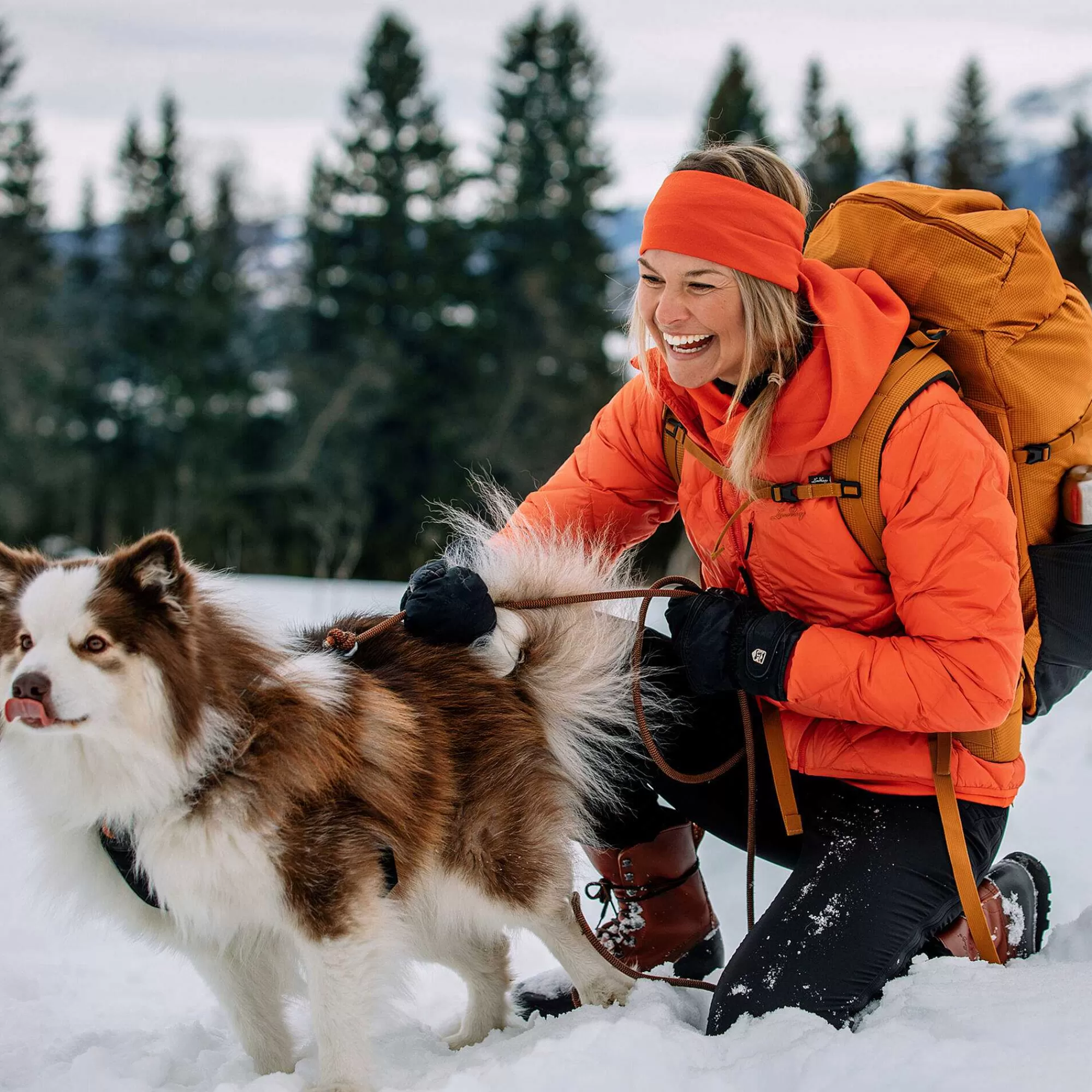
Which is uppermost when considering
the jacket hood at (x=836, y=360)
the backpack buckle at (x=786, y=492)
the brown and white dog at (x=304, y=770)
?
the jacket hood at (x=836, y=360)

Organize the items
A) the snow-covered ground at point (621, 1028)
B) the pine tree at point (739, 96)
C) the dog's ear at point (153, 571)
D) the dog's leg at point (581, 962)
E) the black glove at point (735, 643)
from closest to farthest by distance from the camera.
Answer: the snow-covered ground at point (621, 1028) → the dog's ear at point (153, 571) → the black glove at point (735, 643) → the dog's leg at point (581, 962) → the pine tree at point (739, 96)

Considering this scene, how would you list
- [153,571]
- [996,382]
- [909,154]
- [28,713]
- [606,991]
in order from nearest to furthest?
[28,713] < [153,571] < [996,382] < [606,991] < [909,154]

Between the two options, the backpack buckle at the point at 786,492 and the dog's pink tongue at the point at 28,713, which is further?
the backpack buckle at the point at 786,492

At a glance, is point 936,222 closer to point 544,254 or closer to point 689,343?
point 689,343

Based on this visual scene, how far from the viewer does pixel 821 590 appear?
2357 mm

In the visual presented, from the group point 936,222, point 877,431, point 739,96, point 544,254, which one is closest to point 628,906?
point 877,431

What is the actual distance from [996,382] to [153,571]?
5.72ft

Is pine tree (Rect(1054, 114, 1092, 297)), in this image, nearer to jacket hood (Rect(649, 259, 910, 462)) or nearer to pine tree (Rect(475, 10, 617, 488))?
pine tree (Rect(475, 10, 617, 488))

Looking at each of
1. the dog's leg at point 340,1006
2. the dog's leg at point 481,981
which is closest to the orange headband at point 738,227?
the dog's leg at point 340,1006

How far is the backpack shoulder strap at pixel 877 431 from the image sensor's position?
2.16 metres

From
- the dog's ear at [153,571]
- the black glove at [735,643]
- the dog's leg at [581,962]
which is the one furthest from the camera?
A: the dog's leg at [581,962]

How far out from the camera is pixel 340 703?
227 centimetres

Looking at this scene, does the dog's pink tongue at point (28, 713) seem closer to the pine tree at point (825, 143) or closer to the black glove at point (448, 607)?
the black glove at point (448, 607)

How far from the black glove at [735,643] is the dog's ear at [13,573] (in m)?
1.40
